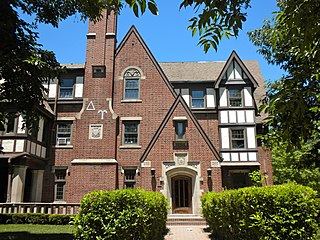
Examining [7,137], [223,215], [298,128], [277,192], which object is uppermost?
[7,137]

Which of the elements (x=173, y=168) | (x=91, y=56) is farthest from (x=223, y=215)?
(x=91, y=56)

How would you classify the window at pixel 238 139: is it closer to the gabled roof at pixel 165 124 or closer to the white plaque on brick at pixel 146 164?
the gabled roof at pixel 165 124

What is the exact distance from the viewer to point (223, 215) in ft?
33.6

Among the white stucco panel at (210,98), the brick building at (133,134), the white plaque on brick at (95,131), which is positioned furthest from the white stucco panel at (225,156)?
the white plaque on brick at (95,131)

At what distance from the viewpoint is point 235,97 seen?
22.7 metres

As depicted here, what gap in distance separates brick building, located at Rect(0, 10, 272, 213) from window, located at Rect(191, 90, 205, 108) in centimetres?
8

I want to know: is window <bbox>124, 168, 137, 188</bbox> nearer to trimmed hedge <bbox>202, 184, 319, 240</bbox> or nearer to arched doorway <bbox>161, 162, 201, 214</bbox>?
arched doorway <bbox>161, 162, 201, 214</bbox>

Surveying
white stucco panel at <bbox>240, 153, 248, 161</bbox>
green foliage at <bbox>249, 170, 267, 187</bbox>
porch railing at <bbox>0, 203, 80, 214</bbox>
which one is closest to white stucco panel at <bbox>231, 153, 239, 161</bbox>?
white stucco panel at <bbox>240, 153, 248, 161</bbox>

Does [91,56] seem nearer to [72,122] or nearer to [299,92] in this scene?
[72,122]

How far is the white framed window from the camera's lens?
21859mm

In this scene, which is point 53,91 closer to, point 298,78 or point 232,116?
point 232,116

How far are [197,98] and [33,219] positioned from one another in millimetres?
14053

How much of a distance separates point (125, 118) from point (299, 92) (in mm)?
18738

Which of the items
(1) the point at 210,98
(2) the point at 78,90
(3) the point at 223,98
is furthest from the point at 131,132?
(3) the point at 223,98
